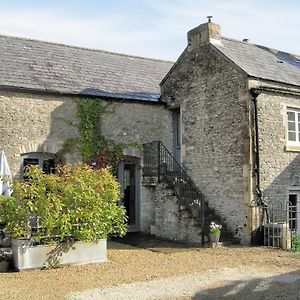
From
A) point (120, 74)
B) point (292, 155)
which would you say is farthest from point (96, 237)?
point (120, 74)

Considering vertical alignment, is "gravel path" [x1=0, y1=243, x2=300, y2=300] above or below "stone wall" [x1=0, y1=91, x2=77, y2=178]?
below

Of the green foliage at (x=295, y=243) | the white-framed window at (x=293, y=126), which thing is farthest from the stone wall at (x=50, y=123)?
the green foliage at (x=295, y=243)

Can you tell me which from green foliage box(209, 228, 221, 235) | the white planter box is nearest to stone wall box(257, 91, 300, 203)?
green foliage box(209, 228, 221, 235)

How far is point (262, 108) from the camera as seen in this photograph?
532 inches

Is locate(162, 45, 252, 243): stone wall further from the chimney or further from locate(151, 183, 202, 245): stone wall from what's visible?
locate(151, 183, 202, 245): stone wall

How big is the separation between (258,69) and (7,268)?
391 inches

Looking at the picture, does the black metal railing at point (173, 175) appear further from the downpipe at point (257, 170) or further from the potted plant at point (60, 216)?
the potted plant at point (60, 216)

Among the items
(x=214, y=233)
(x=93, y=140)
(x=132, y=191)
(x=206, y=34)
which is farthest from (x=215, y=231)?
(x=206, y=34)

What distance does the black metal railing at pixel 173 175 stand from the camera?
13.5 meters

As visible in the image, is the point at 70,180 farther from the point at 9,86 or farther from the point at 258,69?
the point at 258,69

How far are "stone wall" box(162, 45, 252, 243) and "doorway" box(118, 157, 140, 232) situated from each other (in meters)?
1.97

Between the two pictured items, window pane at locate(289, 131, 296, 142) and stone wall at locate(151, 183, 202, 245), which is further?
window pane at locate(289, 131, 296, 142)

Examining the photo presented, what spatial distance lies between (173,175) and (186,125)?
2.05 metres

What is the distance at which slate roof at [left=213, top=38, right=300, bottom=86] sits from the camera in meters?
14.1
